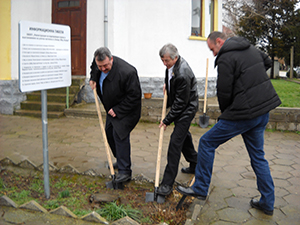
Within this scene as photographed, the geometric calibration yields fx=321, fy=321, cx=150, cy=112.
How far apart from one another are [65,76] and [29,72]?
536 mm

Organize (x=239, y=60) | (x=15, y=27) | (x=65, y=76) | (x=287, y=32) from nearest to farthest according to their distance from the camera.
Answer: (x=239, y=60)
(x=65, y=76)
(x=15, y=27)
(x=287, y=32)

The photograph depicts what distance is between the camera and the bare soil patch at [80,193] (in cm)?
338

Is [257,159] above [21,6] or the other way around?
the other way around

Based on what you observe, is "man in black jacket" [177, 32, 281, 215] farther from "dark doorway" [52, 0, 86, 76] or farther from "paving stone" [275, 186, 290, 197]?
"dark doorway" [52, 0, 86, 76]

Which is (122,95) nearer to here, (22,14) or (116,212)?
(116,212)

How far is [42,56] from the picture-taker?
133 inches

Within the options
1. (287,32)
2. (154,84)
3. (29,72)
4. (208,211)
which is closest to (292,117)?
(154,84)

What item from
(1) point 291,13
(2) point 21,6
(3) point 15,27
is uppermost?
(1) point 291,13

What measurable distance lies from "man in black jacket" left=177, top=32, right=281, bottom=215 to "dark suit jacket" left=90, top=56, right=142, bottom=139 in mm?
1056

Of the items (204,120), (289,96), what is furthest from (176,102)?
(289,96)

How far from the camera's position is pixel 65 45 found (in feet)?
12.0

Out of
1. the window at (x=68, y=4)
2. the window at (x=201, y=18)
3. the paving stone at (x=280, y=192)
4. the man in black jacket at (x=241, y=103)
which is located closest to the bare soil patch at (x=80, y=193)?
the man in black jacket at (x=241, y=103)

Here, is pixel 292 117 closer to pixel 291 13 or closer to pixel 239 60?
pixel 239 60

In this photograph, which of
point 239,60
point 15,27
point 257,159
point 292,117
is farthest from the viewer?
point 15,27
